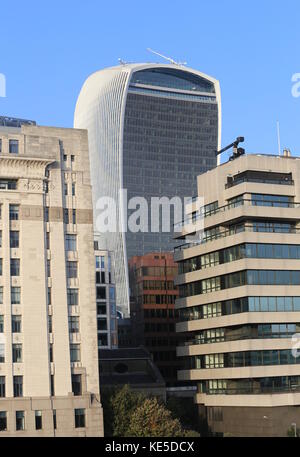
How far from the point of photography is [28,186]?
336 feet

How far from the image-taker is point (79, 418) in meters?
98.9

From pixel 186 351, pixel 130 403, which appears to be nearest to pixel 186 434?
pixel 130 403

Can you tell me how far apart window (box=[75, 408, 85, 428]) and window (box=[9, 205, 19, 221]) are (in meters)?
24.7

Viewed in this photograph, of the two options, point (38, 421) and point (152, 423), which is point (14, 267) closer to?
point (38, 421)

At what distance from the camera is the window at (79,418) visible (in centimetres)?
9856

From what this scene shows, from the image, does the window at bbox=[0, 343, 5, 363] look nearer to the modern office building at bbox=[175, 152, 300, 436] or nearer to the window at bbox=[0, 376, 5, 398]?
the window at bbox=[0, 376, 5, 398]

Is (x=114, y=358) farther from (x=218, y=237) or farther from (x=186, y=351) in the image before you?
(x=218, y=237)

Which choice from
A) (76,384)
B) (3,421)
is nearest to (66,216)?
(76,384)

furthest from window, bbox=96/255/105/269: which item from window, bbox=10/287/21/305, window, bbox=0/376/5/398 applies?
window, bbox=0/376/5/398

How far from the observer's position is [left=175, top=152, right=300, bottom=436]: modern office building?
108 metres

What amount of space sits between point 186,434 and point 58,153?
38.6 m

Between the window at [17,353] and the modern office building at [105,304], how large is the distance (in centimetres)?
7691

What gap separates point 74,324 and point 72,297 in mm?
3381
